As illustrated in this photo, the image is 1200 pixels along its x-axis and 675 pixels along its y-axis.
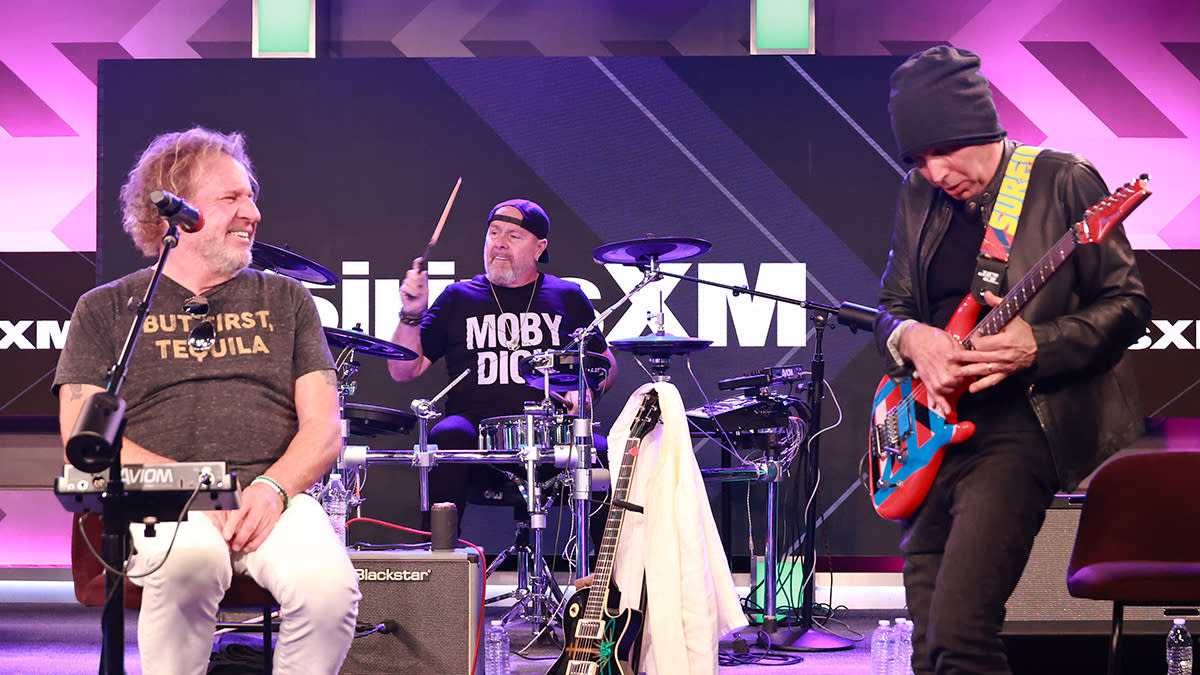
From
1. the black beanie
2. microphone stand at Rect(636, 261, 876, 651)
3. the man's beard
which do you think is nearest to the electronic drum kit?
microphone stand at Rect(636, 261, 876, 651)

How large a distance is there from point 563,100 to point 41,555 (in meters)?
4.21

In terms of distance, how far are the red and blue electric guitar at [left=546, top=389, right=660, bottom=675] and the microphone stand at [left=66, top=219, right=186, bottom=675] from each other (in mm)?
1270

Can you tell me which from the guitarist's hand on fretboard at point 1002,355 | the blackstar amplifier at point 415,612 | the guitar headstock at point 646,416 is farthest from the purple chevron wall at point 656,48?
the guitarist's hand on fretboard at point 1002,355

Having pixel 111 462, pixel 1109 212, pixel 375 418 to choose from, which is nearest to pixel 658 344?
pixel 375 418

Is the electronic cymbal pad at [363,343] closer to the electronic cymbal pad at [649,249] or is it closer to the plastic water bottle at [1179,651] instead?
the electronic cymbal pad at [649,249]

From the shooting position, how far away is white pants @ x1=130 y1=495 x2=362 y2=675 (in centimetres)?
249

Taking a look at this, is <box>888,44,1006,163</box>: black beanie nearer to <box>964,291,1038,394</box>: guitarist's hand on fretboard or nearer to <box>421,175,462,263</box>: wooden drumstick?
<box>964,291,1038,394</box>: guitarist's hand on fretboard

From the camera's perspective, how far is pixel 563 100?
6.30 meters

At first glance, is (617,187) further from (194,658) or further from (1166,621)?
(194,658)

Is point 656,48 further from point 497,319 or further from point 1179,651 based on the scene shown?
point 1179,651

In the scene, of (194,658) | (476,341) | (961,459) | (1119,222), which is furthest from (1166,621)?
(476,341)

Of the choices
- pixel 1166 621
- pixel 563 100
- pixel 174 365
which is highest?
pixel 563 100

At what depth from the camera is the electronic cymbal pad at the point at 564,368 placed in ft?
14.3

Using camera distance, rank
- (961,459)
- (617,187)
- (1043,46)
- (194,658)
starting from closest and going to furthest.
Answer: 1. (961,459)
2. (194,658)
3. (617,187)
4. (1043,46)
